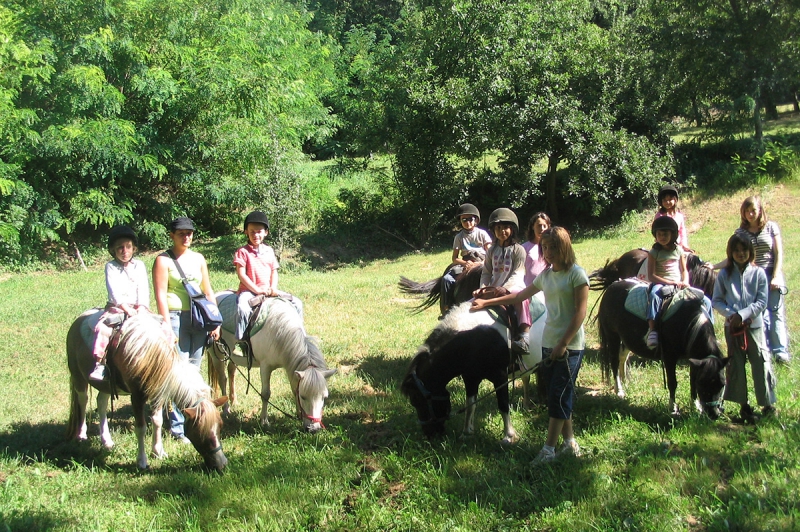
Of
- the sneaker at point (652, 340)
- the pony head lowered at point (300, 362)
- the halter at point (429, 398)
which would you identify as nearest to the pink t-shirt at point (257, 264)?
the pony head lowered at point (300, 362)

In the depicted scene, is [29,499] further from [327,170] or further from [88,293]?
[327,170]

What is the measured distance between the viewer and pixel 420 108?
59.2 feet

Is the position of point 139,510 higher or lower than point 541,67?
lower

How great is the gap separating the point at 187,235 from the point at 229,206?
14914mm

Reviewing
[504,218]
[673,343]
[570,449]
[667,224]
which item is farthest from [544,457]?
[667,224]

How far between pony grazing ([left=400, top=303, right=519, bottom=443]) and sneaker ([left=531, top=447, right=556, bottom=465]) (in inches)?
20.3

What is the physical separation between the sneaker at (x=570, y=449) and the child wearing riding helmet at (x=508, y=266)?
0.91 meters

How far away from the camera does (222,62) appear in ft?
58.7

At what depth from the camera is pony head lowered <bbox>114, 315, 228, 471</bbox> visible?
15.8 feet

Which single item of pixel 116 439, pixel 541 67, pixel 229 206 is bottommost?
pixel 116 439

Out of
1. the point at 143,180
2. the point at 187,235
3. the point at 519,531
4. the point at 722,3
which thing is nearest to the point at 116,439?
the point at 187,235

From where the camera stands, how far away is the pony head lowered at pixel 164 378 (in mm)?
4816

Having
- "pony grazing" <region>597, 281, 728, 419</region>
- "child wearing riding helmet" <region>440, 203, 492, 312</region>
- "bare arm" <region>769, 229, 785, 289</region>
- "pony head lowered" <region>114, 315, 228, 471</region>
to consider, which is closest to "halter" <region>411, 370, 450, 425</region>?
"pony head lowered" <region>114, 315, 228, 471</region>

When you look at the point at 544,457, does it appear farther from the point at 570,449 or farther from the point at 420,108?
the point at 420,108
